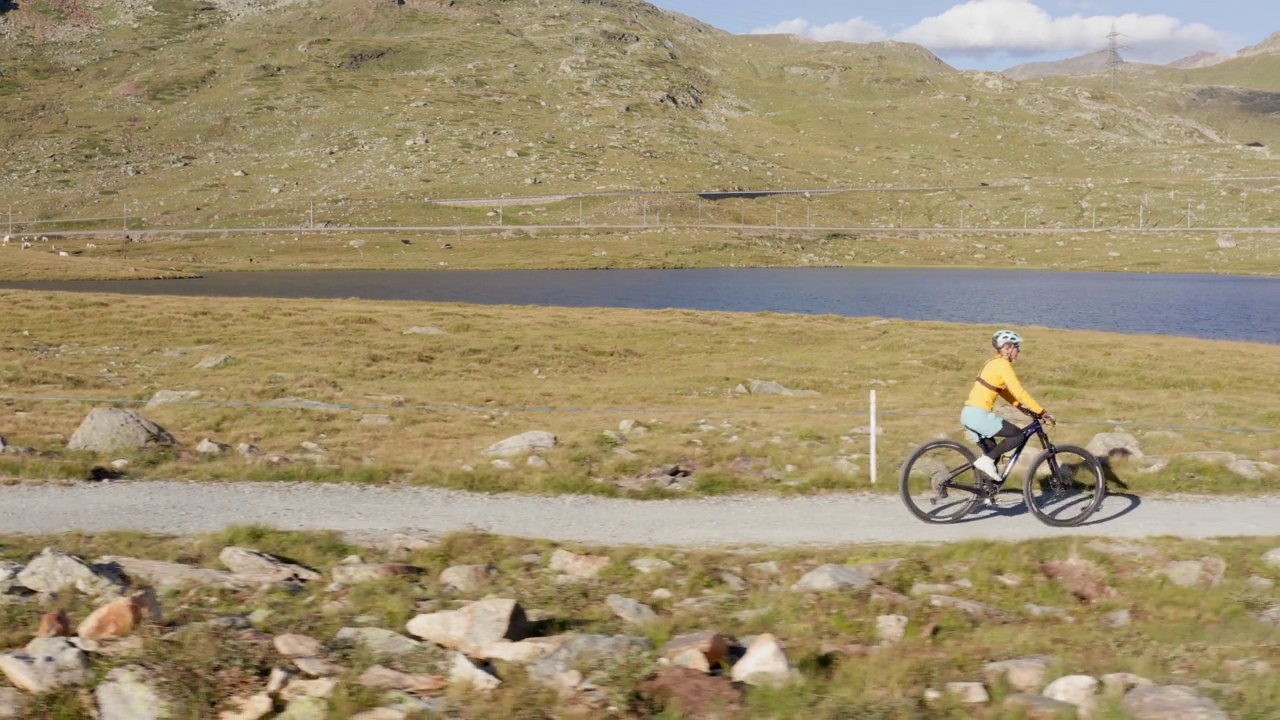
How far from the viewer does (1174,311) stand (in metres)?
104

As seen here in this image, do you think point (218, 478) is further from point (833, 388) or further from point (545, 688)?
point (833, 388)

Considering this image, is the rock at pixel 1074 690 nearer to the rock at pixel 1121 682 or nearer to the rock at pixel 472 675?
the rock at pixel 1121 682

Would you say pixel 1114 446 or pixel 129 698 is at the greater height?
pixel 1114 446

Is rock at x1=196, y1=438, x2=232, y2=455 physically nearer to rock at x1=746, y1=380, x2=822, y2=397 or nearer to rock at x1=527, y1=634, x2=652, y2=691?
rock at x1=527, y1=634, x2=652, y2=691

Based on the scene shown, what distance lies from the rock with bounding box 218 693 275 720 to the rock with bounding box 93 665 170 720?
58 centimetres

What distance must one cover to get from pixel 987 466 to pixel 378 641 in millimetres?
10762

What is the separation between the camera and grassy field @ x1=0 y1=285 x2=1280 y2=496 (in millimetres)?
21000

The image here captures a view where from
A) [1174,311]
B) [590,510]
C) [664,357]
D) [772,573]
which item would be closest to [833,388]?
[664,357]

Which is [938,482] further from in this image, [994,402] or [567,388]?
[567,388]

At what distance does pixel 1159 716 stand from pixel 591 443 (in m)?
15.7

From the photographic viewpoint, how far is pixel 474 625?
11000 mm

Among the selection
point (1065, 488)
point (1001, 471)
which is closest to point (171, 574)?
point (1001, 471)

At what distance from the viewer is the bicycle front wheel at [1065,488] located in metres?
16.8

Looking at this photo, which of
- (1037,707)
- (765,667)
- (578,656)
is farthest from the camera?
(578,656)
